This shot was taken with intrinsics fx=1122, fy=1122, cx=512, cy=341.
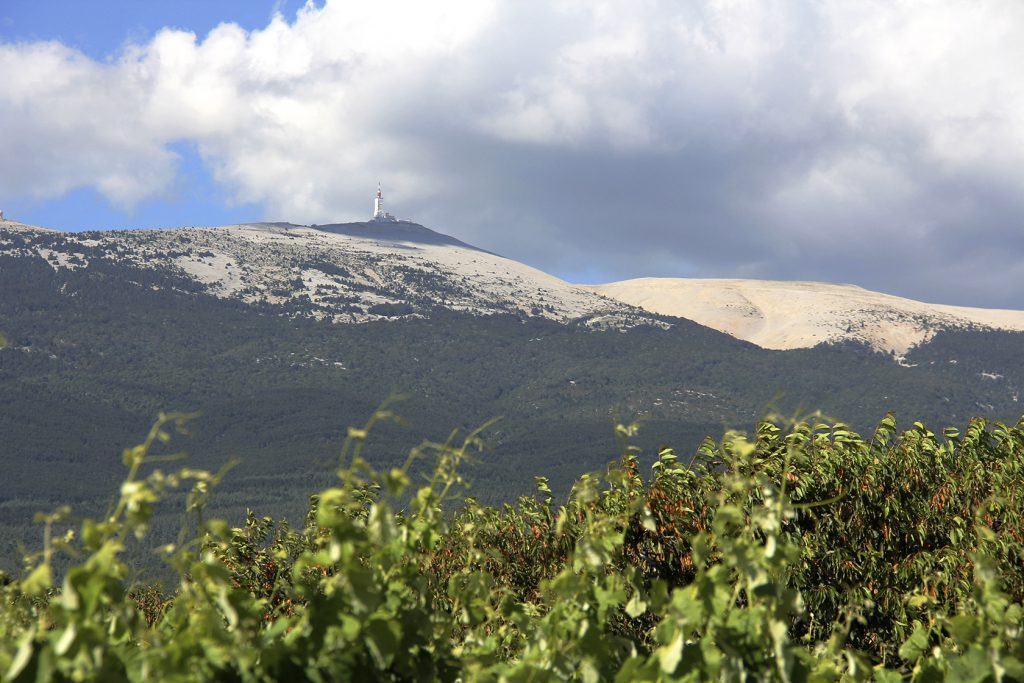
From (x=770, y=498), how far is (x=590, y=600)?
1.25 meters

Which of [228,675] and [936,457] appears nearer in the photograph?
[228,675]

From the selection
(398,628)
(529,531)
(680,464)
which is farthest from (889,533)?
(398,628)

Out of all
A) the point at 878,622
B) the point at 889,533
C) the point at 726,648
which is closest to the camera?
the point at 726,648

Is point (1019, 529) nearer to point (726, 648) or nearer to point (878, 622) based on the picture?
point (878, 622)

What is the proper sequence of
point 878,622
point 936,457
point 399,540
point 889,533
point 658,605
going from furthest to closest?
1. point 936,457
2. point 889,533
3. point 878,622
4. point 399,540
5. point 658,605

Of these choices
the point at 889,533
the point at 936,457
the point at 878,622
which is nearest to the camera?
the point at 878,622

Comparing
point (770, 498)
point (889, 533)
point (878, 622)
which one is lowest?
point (878, 622)

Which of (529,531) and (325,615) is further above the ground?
(325,615)

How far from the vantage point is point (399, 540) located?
612 cm

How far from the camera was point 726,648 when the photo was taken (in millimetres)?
5129

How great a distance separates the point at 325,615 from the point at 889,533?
37.6 ft

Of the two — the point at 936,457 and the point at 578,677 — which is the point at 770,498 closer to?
the point at 578,677

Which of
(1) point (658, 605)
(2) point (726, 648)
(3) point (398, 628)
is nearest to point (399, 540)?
(3) point (398, 628)

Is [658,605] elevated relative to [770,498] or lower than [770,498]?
lower
